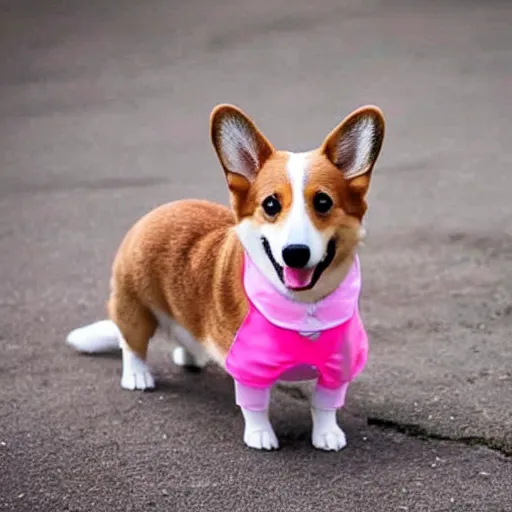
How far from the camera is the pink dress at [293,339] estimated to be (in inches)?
57.5

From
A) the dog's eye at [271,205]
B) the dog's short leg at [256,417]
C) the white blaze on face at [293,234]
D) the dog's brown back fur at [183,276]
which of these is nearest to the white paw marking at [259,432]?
the dog's short leg at [256,417]

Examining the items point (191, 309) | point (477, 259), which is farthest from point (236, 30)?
point (191, 309)

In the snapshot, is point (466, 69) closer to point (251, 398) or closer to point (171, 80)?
point (171, 80)

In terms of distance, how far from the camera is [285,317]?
1.46m

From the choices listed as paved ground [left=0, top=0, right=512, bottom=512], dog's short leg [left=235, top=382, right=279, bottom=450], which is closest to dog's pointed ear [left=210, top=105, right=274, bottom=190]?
dog's short leg [left=235, top=382, right=279, bottom=450]

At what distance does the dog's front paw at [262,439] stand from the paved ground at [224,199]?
0.05 ft

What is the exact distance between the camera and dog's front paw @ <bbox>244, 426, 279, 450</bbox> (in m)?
1.57

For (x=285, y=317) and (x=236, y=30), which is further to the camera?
(x=236, y=30)

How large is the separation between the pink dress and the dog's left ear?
0.11 m

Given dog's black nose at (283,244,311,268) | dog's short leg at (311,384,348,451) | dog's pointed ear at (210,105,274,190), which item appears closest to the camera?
dog's black nose at (283,244,311,268)

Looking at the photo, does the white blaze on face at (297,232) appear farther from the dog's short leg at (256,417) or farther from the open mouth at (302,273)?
the dog's short leg at (256,417)

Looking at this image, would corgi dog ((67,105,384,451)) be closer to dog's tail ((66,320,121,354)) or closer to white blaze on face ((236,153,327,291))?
white blaze on face ((236,153,327,291))

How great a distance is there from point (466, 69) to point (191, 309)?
2476mm

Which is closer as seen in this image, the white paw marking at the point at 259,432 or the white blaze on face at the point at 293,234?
the white blaze on face at the point at 293,234
